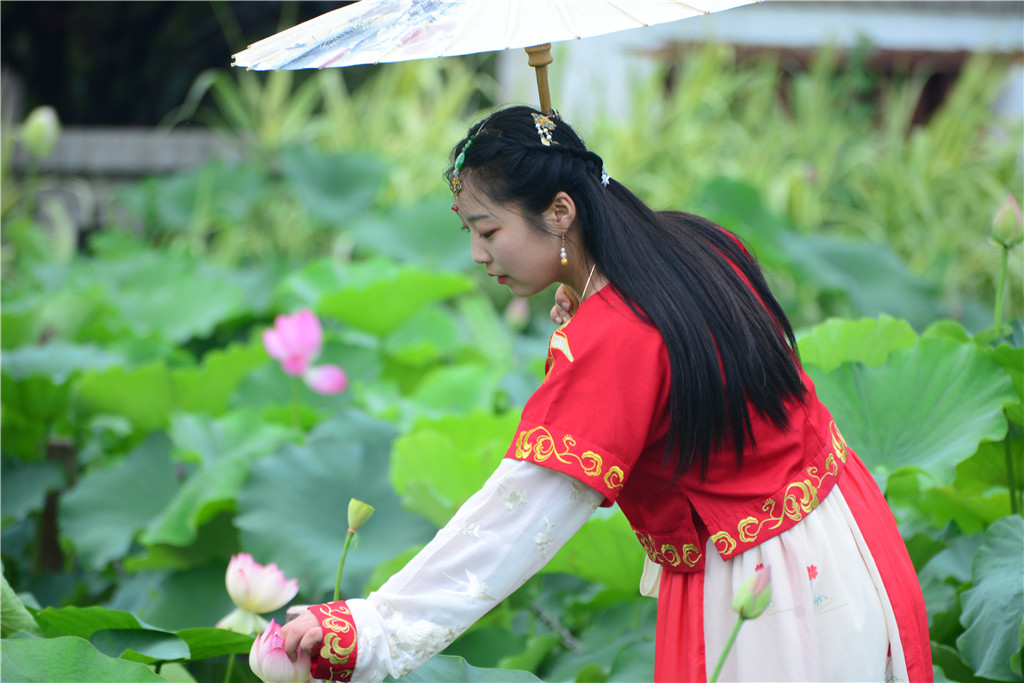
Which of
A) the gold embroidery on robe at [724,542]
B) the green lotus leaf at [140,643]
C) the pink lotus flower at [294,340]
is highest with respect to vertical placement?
the gold embroidery on robe at [724,542]

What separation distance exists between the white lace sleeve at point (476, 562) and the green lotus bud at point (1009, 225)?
83 cm

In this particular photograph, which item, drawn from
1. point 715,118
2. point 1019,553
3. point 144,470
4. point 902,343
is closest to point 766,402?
point 1019,553

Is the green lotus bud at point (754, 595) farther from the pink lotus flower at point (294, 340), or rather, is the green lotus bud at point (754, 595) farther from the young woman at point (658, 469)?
the pink lotus flower at point (294, 340)

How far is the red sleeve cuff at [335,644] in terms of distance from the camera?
894 mm

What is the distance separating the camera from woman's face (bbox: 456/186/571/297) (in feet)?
3.25

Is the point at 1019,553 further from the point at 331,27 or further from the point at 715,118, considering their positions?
the point at 715,118

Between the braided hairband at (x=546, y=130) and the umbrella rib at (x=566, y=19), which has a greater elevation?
the umbrella rib at (x=566, y=19)

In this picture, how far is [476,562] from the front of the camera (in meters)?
0.94

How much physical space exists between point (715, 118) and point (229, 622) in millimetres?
3856

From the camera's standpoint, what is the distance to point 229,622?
130 cm

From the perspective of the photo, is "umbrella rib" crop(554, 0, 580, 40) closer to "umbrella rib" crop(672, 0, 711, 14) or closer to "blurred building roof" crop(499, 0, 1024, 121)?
"umbrella rib" crop(672, 0, 711, 14)

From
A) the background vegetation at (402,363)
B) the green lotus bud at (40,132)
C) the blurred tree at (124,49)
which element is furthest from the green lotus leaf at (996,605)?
the blurred tree at (124,49)

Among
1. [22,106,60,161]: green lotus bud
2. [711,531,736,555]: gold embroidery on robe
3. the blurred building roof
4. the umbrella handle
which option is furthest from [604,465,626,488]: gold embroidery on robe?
the blurred building roof

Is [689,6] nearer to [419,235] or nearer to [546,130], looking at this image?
[546,130]
